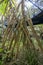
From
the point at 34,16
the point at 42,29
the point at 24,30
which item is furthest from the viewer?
the point at 42,29

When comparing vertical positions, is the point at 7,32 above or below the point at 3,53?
above

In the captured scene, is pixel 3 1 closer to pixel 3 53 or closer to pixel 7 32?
pixel 7 32

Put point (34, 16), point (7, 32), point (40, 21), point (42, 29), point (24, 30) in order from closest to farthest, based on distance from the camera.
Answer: point (24, 30)
point (7, 32)
point (34, 16)
point (40, 21)
point (42, 29)

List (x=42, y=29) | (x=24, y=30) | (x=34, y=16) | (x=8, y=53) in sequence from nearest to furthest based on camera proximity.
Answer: (x=24, y=30) → (x=8, y=53) → (x=34, y=16) → (x=42, y=29)

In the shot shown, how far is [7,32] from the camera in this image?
8.33 feet

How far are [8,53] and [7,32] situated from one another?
0.41 metres

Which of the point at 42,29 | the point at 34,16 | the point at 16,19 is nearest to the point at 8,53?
the point at 16,19

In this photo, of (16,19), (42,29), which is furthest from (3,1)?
(42,29)

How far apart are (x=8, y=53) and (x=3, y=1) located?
0.77 m

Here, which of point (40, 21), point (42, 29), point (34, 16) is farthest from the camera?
point (42, 29)

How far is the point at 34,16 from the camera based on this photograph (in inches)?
150

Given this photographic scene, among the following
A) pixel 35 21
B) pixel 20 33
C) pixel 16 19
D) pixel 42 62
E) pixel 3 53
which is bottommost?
pixel 42 62

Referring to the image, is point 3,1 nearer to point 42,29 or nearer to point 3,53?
point 3,53

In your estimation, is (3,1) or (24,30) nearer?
(24,30)
